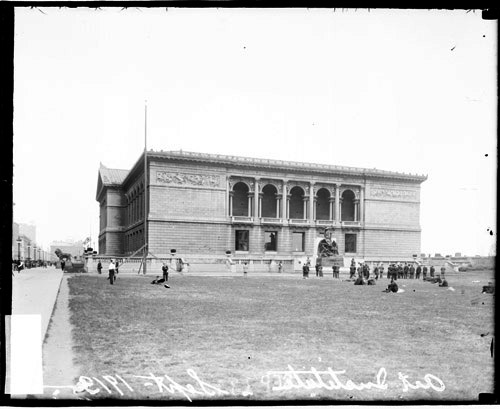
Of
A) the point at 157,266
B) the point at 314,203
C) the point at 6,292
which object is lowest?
the point at 157,266

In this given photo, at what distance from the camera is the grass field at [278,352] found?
6.53m

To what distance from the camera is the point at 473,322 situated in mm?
11703

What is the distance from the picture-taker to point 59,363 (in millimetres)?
7191

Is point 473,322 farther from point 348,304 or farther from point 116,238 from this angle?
point 116,238

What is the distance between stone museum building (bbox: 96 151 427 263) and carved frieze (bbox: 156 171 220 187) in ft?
0.27

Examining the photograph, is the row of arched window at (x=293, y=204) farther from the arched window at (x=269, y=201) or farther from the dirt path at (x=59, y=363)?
the dirt path at (x=59, y=363)

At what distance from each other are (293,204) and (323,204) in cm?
319

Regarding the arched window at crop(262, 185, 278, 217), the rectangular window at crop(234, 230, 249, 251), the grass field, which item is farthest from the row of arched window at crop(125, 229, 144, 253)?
the grass field

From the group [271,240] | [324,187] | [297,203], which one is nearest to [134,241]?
[271,240]

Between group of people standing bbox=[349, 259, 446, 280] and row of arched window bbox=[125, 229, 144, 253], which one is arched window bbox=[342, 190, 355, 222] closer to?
group of people standing bbox=[349, 259, 446, 280]

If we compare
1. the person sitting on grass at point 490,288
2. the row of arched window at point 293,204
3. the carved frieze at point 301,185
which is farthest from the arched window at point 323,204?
the person sitting on grass at point 490,288

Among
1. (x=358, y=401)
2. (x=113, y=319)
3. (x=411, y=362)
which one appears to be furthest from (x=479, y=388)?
(x=113, y=319)

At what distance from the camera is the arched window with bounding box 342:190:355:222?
166 ft

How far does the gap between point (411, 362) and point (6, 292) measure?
20.0 ft
